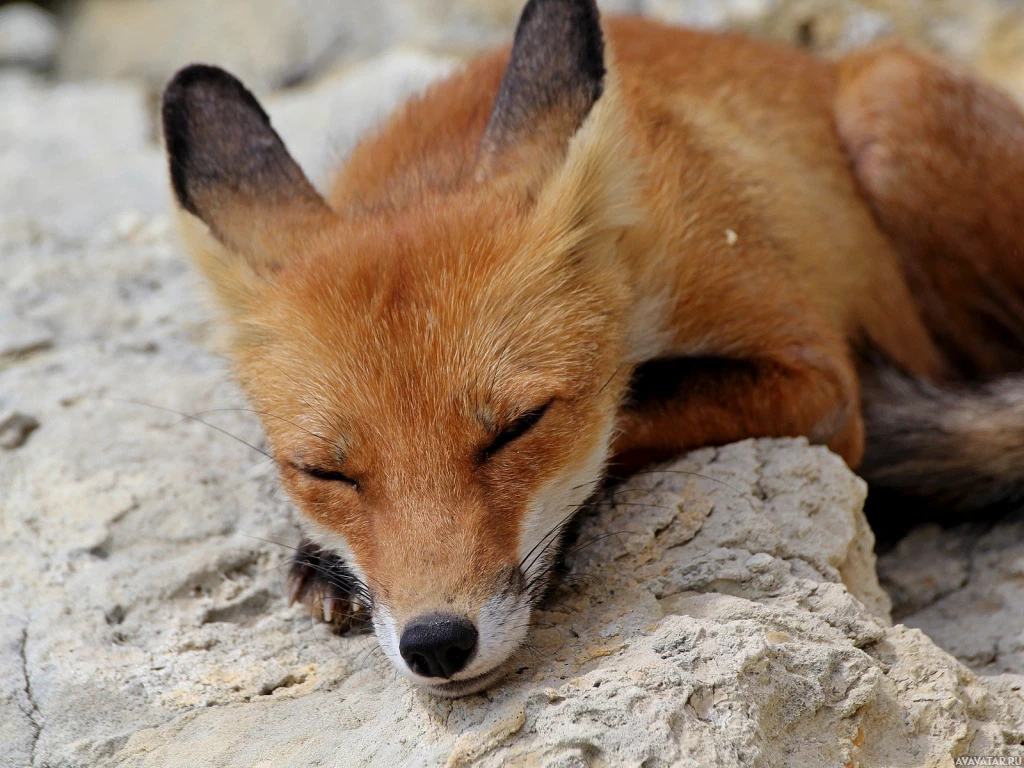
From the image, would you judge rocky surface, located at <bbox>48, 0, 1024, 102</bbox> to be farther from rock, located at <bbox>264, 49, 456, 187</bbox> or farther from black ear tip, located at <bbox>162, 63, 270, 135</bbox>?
black ear tip, located at <bbox>162, 63, 270, 135</bbox>

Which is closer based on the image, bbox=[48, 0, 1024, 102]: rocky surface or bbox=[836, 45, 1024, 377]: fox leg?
bbox=[836, 45, 1024, 377]: fox leg

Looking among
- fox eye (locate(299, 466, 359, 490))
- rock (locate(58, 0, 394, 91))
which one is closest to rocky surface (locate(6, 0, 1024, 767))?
fox eye (locate(299, 466, 359, 490))

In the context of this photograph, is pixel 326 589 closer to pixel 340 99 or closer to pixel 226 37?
pixel 340 99

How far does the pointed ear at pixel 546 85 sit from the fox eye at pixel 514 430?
1117mm

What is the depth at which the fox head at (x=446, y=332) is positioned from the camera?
3145mm

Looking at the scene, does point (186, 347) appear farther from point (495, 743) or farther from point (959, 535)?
point (959, 535)

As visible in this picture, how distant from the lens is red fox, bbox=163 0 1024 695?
131 inches

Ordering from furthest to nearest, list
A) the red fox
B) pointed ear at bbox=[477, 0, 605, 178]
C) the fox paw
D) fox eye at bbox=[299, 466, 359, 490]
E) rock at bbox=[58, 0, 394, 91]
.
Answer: rock at bbox=[58, 0, 394, 91] < pointed ear at bbox=[477, 0, 605, 178] < the fox paw < fox eye at bbox=[299, 466, 359, 490] < the red fox

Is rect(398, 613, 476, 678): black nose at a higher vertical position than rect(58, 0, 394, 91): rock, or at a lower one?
higher

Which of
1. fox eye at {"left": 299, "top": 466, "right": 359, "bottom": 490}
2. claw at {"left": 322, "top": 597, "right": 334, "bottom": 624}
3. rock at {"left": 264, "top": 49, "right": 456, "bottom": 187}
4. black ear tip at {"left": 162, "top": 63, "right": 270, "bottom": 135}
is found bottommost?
claw at {"left": 322, "top": 597, "right": 334, "bottom": 624}

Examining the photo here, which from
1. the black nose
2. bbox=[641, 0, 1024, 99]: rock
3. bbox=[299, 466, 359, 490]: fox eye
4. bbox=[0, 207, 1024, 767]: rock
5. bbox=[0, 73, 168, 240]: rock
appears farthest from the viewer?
bbox=[641, 0, 1024, 99]: rock

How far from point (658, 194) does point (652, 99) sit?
783 mm

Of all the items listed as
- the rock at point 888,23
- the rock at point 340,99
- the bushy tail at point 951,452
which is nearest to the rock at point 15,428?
the rock at point 340,99

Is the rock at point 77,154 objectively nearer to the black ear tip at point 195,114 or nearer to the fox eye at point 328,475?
the black ear tip at point 195,114
